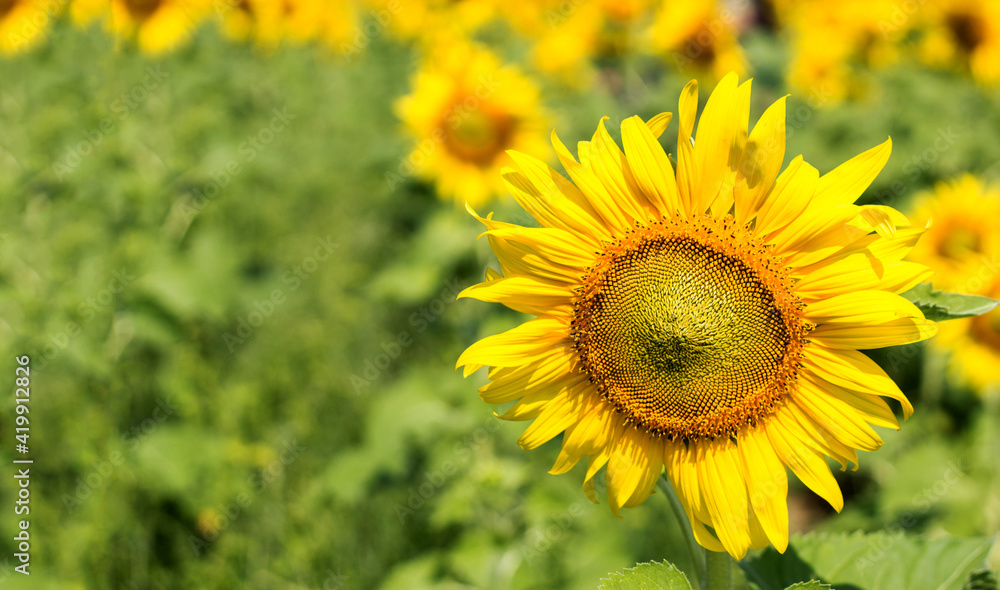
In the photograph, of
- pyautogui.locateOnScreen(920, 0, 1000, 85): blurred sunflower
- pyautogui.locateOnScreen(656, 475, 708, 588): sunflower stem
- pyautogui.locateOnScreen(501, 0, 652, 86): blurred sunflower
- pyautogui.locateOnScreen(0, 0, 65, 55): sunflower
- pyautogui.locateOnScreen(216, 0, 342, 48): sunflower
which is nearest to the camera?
pyautogui.locateOnScreen(656, 475, 708, 588): sunflower stem

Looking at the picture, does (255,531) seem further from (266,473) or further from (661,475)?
(661,475)

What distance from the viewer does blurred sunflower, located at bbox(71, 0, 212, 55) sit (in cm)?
421

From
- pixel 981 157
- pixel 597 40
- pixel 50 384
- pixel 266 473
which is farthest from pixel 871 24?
pixel 50 384

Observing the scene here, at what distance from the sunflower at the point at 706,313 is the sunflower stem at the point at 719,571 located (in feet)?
0.19

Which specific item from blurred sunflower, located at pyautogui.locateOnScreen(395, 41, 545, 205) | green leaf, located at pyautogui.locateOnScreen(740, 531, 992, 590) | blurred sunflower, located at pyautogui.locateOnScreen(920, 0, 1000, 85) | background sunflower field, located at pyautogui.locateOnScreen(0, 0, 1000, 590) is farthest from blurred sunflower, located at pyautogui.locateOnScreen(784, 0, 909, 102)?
green leaf, located at pyautogui.locateOnScreen(740, 531, 992, 590)

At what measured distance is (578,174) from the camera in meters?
1.29

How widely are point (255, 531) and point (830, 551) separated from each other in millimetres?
2657

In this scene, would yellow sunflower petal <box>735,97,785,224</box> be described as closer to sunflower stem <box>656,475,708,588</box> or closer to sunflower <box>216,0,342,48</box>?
sunflower stem <box>656,475,708,588</box>

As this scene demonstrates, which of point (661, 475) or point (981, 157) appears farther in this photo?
point (981, 157)

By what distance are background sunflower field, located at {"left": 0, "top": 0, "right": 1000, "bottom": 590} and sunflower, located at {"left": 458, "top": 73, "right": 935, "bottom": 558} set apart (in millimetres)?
1283

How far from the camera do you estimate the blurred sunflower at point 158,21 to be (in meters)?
4.21

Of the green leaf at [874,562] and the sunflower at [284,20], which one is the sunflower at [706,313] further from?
the sunflower at [284,20]

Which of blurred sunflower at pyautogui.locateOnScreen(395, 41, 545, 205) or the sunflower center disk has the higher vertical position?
the sunflower center disk

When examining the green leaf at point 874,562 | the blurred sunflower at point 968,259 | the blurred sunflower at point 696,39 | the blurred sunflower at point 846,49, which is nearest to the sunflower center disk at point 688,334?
the green leaf at point 874,562
